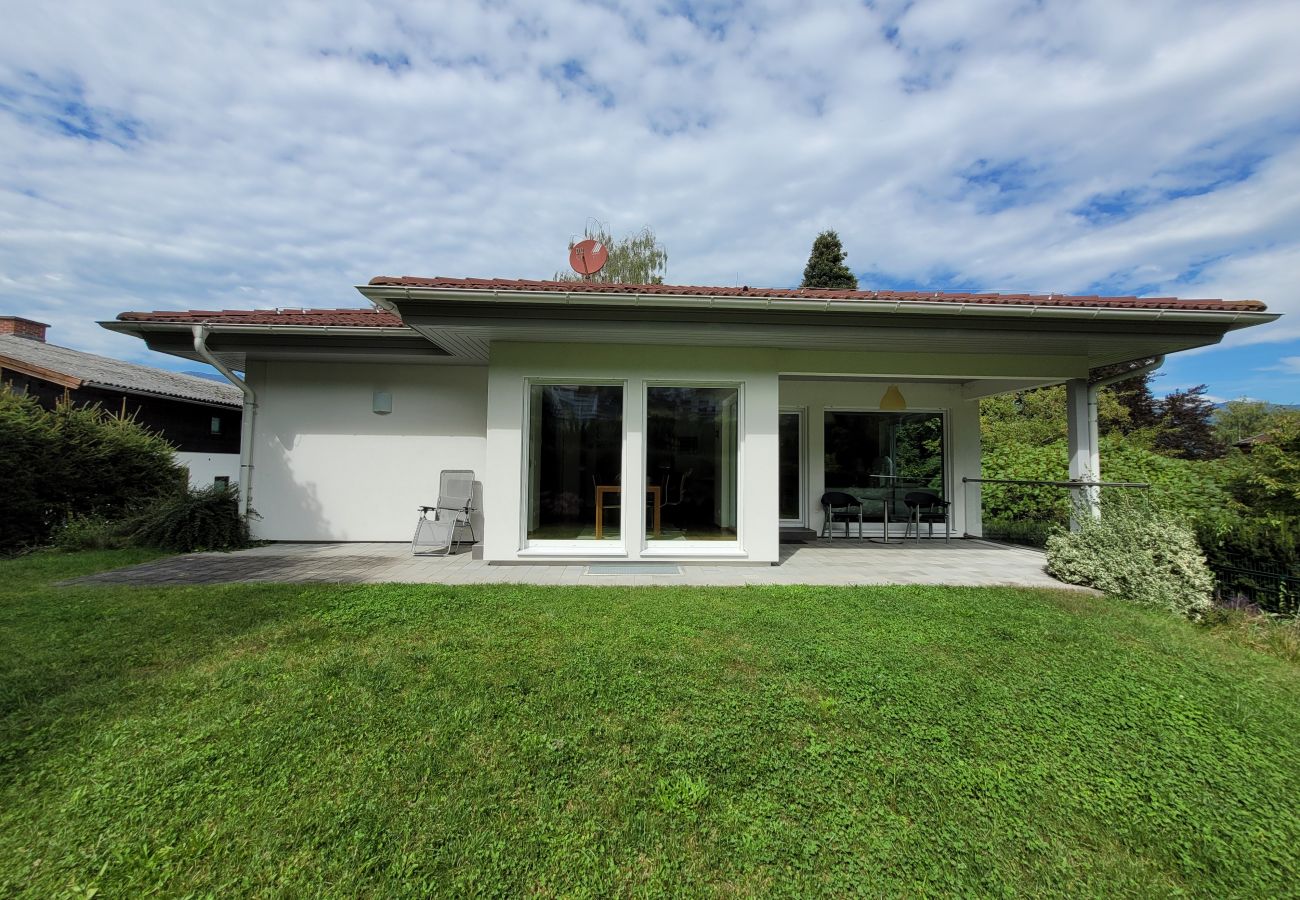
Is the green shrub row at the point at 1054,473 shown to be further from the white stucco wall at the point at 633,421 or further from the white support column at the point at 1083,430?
the white stucco wall at the point at 633,421

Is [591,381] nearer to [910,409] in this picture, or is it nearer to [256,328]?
[256,328]

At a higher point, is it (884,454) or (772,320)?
(772,320)

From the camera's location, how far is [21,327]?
51.6 feet

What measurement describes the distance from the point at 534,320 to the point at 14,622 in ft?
14.7

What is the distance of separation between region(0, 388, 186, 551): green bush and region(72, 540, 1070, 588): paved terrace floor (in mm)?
2494

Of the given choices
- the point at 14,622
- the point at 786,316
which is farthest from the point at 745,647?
the point at 14,622

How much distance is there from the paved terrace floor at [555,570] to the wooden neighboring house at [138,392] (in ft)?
27.7

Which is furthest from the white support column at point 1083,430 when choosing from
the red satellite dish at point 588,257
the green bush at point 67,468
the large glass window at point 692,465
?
the green bush at point 67,468

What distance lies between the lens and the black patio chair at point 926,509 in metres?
8.78

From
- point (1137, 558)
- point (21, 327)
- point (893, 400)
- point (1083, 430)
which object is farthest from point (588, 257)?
point (21, 327)

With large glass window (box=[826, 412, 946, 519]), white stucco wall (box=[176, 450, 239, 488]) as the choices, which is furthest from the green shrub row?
white stucco wall (box=[176, 450, 239, 488])

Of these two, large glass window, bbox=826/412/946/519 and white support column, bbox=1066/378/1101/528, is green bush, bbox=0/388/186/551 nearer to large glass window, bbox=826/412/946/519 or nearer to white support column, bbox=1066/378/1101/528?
large glass window, bbox=826/412/946/519

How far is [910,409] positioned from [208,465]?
17984 mm

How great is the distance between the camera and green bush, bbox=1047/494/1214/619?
5070 millimetres
